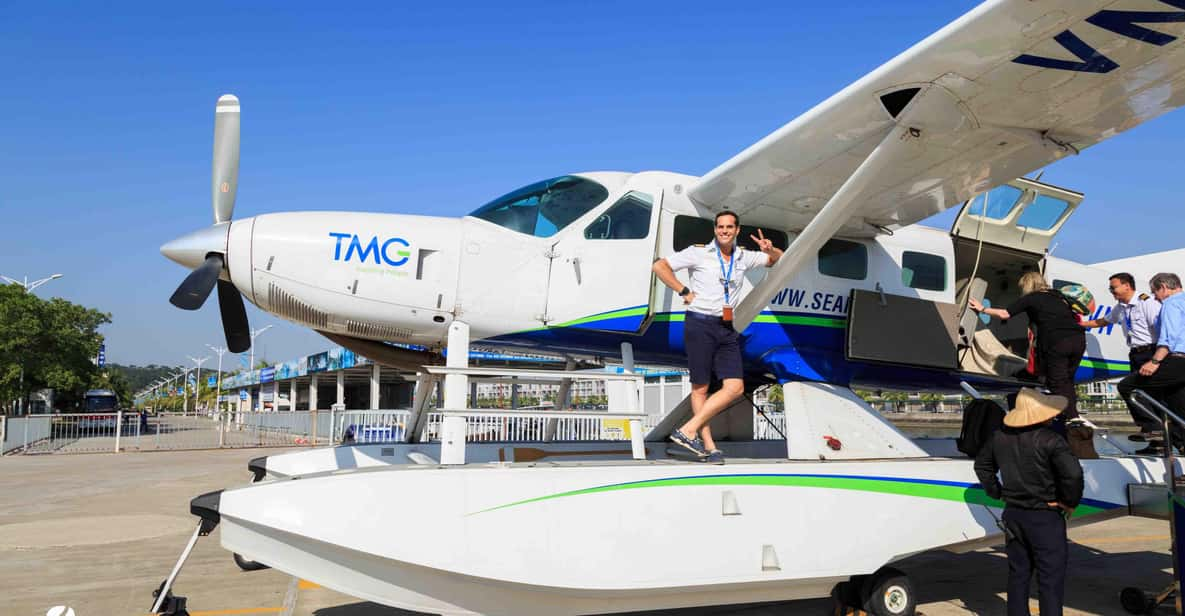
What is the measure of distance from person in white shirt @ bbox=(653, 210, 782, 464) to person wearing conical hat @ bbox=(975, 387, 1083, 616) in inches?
68.1

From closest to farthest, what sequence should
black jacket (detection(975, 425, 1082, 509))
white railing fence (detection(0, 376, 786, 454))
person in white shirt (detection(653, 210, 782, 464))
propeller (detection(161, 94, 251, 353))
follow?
black jacket (detection(975, 425, 1082, 509))
propeller (detection(161, 94, 251, 353))
person in white shirt (detection(653, 210, 782, 464))
white railing fence (detection(0, 376, 786, 454))

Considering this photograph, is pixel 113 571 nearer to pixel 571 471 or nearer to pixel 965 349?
pixel 571 471

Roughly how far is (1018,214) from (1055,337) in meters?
1.97

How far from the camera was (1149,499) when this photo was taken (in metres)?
5.58

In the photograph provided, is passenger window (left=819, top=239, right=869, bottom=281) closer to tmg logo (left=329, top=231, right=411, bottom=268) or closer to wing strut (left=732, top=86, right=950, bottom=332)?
wing strut (left=732, top=86, right=950, bottom=332)

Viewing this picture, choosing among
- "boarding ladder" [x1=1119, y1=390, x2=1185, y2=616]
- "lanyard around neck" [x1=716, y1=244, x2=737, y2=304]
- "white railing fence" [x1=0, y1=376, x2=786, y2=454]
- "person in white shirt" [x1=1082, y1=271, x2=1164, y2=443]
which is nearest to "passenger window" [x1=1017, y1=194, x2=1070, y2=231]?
"person in white shirt" [x1=1082, y1=271, x2=1164, y2=443]

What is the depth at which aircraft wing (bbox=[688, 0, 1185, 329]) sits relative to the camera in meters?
4.05

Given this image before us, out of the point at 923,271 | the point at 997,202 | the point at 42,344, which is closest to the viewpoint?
the point at 923,271

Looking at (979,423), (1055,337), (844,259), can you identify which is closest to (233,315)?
(844,259)

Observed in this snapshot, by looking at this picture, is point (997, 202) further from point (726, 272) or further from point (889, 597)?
point (889, 597)

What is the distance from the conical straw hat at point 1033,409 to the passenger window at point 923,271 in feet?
8.07

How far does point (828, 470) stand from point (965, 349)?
3.39 m

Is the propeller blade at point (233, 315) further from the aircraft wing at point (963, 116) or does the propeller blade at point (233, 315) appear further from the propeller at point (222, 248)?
the aircraft wing at point (963, 116)

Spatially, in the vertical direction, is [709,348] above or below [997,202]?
below
